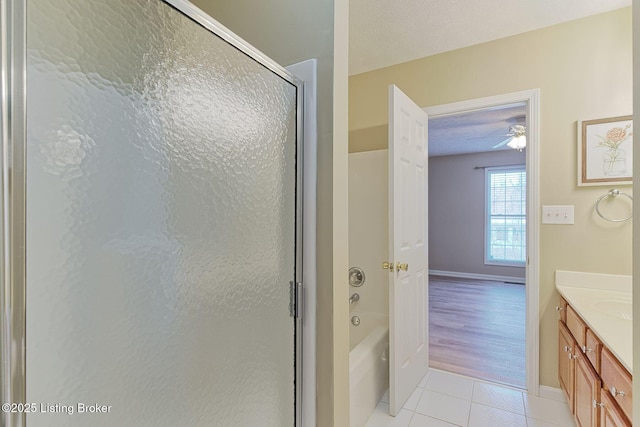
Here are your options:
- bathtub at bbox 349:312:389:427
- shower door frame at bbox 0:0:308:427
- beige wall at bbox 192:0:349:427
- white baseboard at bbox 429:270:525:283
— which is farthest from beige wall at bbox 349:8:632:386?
white baseboard at bbox 429:270:525:283

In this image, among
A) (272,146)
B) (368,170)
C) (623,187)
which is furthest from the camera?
(368,170)

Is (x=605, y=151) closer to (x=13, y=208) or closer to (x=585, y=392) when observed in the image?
(x=585, y=392)

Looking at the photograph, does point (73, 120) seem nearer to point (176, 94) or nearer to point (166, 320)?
point (176, 94)

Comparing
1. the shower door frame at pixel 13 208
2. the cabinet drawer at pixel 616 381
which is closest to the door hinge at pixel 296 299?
the shower door frame at pixel 13 208

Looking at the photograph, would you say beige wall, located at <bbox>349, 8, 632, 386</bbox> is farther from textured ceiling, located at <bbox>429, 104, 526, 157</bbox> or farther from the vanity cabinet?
textured ceiling, located at <bbox>429, 104, 526, 157</bbox>

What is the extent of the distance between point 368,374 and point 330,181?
4.65 ft

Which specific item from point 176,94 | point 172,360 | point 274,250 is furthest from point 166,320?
point 176,94

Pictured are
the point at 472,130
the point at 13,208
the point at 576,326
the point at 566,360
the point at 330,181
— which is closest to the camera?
the point at 13,208

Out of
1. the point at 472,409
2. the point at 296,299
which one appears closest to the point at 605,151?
the point at 472,409

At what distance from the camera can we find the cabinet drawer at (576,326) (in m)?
1.50

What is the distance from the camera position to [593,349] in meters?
1.34

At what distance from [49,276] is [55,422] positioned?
0.83ft

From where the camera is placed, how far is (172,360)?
0.70 m

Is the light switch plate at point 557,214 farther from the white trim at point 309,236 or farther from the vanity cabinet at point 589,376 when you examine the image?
the white trim at point 309,236
